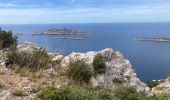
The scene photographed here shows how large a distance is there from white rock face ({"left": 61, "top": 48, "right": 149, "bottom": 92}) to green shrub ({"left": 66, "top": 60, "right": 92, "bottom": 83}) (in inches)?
11.4

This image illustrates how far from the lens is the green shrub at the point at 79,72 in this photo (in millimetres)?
10781

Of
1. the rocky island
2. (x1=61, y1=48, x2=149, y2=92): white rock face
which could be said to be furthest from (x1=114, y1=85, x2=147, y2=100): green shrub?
(x1=61, y1=48, x2=149, y2=92): white rock face

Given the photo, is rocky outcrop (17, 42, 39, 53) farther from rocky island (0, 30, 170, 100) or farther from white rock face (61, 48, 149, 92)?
white rock face (61, 48, 149, 92)

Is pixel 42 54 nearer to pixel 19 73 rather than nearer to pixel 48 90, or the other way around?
pixel 19 73

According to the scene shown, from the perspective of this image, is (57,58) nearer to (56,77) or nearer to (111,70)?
(111,70)

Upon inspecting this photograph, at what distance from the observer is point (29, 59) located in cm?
1130

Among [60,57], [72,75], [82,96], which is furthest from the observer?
[60,57]

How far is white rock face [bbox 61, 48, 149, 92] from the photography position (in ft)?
39.9

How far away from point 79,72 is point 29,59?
1923mm

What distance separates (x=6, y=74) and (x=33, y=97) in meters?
2.35

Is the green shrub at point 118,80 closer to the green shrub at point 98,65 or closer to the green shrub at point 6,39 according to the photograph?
the green shrub at point 98,65

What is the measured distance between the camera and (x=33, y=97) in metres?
7.88

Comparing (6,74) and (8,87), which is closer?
(8,87)

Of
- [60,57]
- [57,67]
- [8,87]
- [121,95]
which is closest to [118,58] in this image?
[60,57]
